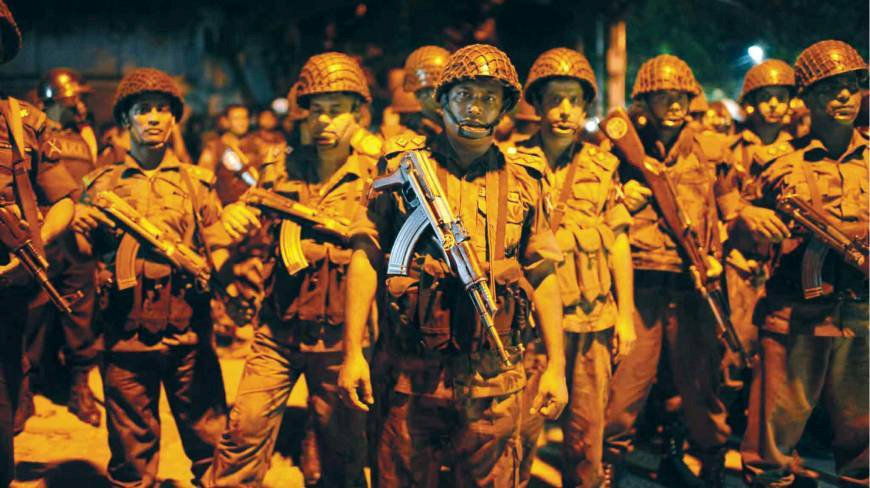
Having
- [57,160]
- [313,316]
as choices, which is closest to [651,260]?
[313,316]

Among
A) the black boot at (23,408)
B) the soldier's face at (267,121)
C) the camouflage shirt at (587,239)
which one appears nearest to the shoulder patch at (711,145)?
the camouflage shirt at (587,239)

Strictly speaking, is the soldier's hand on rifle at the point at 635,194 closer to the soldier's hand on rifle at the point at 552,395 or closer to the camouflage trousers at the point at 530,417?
the camouflage trousers at the point at 530,417

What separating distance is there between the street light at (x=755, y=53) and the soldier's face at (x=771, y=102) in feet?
27.0

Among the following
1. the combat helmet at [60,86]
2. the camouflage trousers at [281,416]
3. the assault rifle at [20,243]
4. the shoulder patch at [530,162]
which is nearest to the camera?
the shoulder patch at [530,162]

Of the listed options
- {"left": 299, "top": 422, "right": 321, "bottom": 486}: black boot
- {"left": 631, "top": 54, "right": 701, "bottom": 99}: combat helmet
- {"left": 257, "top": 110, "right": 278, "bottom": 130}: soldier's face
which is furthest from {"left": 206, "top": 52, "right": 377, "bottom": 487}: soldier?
{"left": 257, "top": 110, "right": 278, "bottom": 130}: soldier's face

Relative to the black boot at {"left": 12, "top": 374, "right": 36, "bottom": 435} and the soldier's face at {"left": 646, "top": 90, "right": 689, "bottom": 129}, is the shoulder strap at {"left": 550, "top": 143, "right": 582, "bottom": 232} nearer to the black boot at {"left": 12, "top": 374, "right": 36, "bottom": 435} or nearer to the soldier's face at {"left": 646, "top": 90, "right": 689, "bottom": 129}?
the soldier's face at {"left": 646, "top": 90, "right": 689, "bottom": 129}

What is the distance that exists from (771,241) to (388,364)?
2.33 metres

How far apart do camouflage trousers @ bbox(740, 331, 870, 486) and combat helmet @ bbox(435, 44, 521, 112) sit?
228 centimetres

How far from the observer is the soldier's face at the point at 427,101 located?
5738 millimetres

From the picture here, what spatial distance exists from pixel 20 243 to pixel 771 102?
5.25 metres

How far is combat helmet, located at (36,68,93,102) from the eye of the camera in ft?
23.4

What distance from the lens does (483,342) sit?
3344 millimetres

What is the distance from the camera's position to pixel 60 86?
7.19 meters

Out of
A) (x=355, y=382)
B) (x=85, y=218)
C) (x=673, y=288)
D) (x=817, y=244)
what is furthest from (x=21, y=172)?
(x=817, y=244)
